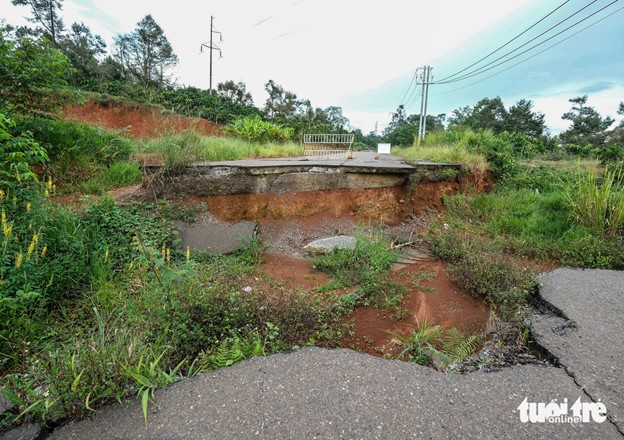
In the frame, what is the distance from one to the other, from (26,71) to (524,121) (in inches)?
1724

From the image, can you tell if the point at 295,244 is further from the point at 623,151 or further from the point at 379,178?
the point at 623,151

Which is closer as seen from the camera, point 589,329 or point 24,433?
point 24,433

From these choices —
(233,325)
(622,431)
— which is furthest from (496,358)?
(233,325)

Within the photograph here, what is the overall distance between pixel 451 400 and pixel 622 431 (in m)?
0.81

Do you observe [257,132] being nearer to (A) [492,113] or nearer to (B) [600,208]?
(B) [600,208]

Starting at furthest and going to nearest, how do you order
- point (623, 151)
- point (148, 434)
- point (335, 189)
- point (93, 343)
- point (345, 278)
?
point (623, 151) → point (335, 189) → point (345, 278) → point (93, 343) → point (148, 434)

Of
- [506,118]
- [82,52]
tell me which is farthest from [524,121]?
[82,52]

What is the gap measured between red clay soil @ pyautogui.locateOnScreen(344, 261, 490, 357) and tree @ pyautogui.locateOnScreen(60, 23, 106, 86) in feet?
72.8

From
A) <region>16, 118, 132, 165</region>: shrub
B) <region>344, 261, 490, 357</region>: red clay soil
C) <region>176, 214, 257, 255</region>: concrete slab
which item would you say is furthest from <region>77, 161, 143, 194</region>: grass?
<region>344, 261, 490, 357</region>: red clay soil

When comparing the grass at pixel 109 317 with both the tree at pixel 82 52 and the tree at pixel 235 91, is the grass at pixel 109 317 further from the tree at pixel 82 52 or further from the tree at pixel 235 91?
the tree at pixel 235 91

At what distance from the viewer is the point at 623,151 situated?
7.61 m

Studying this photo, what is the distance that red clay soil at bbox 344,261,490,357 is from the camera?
2.72 meters

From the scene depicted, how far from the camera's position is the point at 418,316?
3240mm

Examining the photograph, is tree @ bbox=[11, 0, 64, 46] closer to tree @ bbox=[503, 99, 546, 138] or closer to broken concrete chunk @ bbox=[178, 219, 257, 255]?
broken concrete chunk @ bbox=[178, 219, 257, 255]
